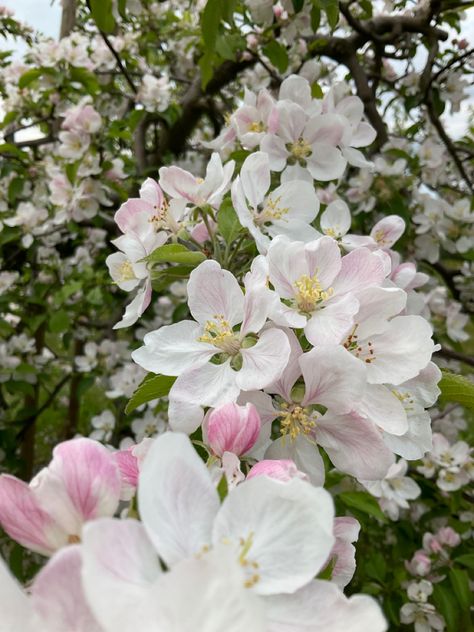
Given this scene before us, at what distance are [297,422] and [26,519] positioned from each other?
1.10 ft

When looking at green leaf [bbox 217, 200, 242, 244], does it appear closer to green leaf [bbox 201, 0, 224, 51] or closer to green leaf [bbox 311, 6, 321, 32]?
green leaf [bbox 201, 0, 224, 51]

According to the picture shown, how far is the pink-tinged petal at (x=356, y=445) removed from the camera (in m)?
0.70

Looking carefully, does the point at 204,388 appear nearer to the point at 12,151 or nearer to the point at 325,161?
the point at 325,161

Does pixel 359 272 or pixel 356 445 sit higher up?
pixel 359 272

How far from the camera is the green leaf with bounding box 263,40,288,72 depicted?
2205mm

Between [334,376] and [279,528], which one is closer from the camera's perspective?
[279,528]

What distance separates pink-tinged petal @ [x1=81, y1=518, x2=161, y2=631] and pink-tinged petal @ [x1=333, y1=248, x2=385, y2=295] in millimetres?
446

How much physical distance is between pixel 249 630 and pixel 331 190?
1.56m

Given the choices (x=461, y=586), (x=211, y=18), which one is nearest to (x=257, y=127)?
(x=211, y=18)

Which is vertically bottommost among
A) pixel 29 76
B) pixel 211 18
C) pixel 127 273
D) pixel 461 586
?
pixel 461 586

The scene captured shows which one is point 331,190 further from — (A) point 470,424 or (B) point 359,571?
(A) point 470,424

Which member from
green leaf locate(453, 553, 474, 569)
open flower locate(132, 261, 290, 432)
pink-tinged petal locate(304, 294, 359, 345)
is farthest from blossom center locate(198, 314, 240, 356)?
green leaf locate(453, 553, 474, 569)

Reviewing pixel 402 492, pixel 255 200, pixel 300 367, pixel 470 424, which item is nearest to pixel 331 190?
pixel 255 200

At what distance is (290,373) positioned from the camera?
734mm
